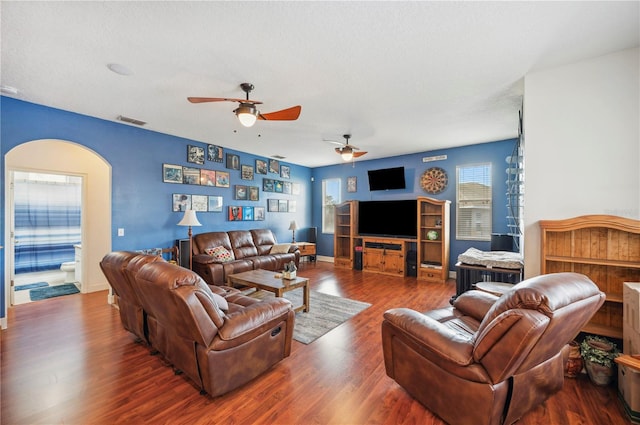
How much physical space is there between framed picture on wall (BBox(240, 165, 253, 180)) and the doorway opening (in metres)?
3.47

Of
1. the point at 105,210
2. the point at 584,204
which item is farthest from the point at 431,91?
the point at 105,210

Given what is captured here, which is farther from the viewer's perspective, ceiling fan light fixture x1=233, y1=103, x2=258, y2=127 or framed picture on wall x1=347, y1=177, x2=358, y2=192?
framed picture on wall x1=347, y1=177, x2=358, y2=192

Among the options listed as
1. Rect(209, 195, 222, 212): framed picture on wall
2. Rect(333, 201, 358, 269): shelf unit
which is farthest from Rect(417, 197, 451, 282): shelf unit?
Rect(209, 195, 222, 212): framed picture on wall

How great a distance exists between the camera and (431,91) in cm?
320

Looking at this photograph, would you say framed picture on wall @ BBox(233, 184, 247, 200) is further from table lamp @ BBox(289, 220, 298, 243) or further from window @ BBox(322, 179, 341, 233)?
window @ BBox(322, 179, 341, 233)

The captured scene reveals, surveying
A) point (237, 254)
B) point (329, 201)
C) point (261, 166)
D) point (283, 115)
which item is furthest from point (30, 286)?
point (329, 201)

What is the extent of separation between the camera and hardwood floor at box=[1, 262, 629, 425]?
186 centimetres

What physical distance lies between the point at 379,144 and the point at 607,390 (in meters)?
4.63

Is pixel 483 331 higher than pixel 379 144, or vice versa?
pixel 379 144

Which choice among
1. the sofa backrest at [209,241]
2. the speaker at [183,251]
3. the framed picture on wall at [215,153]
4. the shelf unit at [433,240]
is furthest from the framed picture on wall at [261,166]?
the shelf unit at [433,240]

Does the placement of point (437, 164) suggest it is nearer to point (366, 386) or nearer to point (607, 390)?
point (607, 390)

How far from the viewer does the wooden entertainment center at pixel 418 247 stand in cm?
566

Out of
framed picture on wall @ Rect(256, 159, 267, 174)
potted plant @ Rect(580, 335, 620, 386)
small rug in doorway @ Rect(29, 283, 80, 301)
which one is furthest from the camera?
framed picture on wall @ Rect(256, 159, 267, 174)

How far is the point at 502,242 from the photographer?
4.64 m
